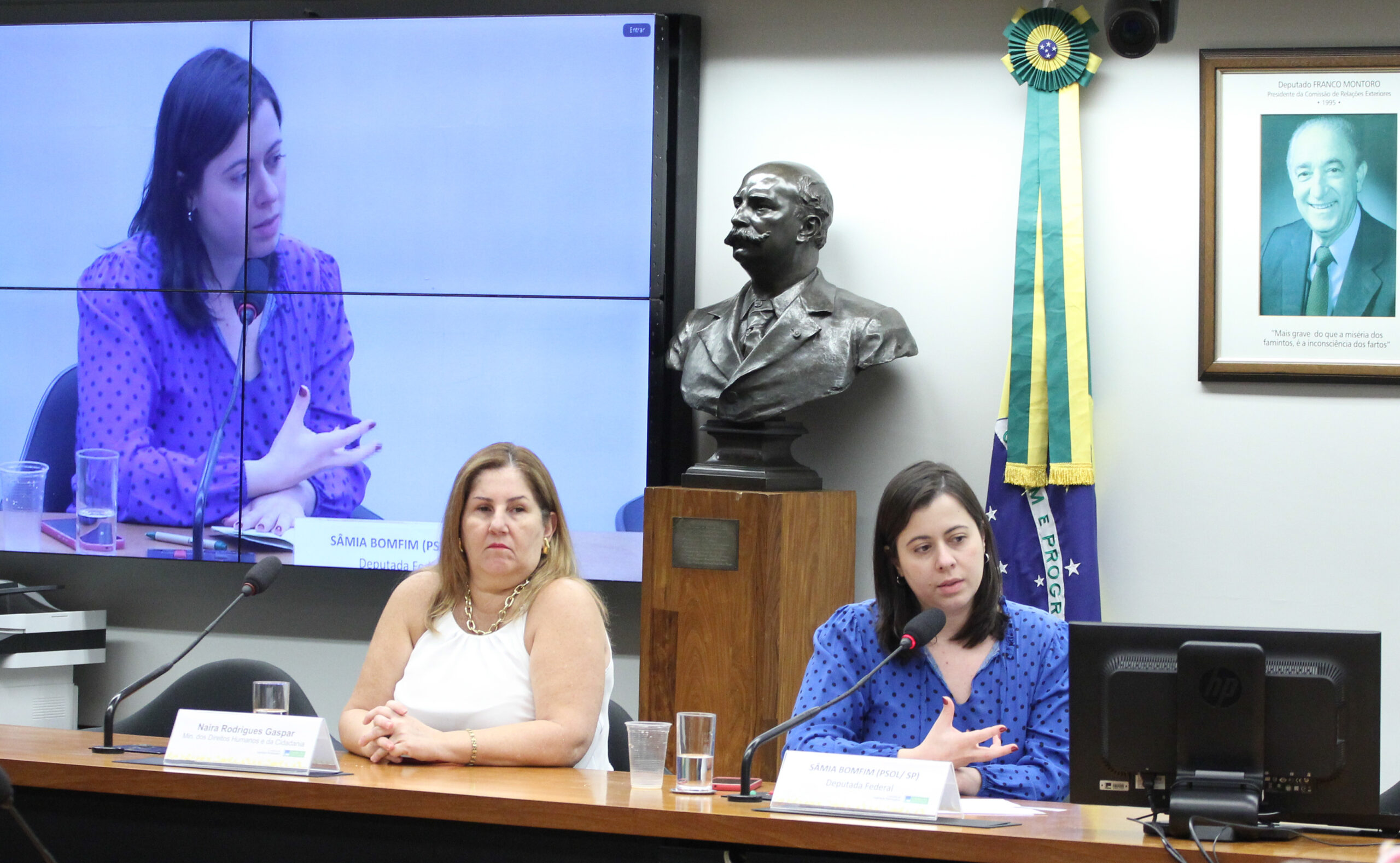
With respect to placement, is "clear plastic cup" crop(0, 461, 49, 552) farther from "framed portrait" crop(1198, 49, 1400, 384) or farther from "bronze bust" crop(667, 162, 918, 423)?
"framed portrait" crop(1198, 49, 1400, 384)

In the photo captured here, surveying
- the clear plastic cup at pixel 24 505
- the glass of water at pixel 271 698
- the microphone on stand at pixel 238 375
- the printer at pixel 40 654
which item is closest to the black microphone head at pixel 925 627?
the glass of water at pixel 271 698

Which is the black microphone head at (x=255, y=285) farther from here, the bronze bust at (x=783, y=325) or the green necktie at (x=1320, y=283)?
the green necktie at (x=1320, y=283)

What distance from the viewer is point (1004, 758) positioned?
7.41 ft

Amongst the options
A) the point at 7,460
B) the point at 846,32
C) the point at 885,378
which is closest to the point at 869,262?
the point at 885,378

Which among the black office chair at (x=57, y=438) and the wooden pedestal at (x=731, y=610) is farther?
the black office chair at (x=57, y=438)

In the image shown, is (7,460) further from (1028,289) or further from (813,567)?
(1028,289)

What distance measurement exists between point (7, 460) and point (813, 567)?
2.43 meters

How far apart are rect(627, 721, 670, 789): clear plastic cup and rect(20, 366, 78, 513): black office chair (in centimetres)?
263

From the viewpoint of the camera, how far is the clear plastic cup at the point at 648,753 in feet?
6.48

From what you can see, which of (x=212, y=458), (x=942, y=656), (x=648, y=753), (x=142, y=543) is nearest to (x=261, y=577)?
(x=648, y=753)

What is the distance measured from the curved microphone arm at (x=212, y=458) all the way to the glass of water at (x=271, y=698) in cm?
189

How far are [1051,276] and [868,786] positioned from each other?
2.07 m

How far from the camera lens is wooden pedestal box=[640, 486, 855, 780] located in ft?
10.5

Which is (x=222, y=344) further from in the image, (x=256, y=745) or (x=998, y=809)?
(x=998, y=809)
